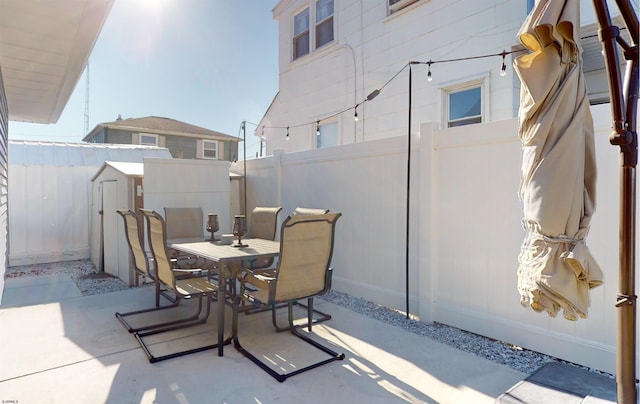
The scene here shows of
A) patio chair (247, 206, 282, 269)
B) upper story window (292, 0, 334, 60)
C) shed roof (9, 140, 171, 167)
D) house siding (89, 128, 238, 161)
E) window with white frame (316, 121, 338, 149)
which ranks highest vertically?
upper story window (292, 0, 334, 60)

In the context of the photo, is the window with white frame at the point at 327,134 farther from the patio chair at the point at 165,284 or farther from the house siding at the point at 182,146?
the house siding at the point at 182,146

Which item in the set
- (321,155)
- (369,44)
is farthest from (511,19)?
(321,155)

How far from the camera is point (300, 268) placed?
3180 mm

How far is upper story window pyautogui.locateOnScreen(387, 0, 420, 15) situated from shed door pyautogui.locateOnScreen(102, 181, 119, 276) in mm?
5206

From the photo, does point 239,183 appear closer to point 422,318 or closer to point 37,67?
point 37,67

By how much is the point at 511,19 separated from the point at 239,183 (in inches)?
190

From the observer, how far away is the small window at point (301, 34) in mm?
Answer: 8086

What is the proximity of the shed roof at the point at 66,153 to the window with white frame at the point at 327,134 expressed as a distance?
4249 mm

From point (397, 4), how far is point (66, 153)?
7.13 metres

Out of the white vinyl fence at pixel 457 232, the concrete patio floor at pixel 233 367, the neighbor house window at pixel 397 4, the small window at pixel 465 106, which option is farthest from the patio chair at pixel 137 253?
the neighbor house window at pixel 397 4

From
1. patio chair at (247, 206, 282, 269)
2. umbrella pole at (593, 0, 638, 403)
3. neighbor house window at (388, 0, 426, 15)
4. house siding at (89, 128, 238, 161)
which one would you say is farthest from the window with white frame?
house siding at (89, 128, 238, 161)

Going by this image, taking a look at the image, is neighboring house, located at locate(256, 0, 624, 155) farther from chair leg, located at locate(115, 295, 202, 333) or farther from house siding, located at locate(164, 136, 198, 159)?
house siding, located at locate(164, 136, 198, 159)

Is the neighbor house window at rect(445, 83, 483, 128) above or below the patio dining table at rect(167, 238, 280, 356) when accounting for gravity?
above

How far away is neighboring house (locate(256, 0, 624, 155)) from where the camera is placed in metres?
5.14
